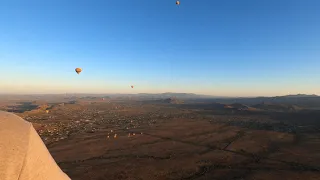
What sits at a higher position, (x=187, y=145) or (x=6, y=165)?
(x=6, y=165)

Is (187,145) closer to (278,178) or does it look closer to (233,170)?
(233,170)

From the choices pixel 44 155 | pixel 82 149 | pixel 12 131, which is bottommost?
pixel 82 149

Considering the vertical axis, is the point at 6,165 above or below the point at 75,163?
above

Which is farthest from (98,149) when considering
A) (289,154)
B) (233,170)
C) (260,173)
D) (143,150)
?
(289,154)

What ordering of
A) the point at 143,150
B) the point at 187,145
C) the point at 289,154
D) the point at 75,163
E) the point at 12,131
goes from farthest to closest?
the point at 187,145
the point at 143,150
the point at 289,154
the point at 75,163
the point at 12,131

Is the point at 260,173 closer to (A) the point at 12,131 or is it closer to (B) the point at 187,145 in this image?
(B) the point at 187,145

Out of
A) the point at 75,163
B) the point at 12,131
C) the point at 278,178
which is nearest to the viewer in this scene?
the point at 12,131

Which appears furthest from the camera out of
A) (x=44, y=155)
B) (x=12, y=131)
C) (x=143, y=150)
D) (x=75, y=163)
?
(x=143, y=150)

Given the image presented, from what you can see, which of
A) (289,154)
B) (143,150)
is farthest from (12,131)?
(289,154)

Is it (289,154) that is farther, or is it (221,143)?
(221,143)
